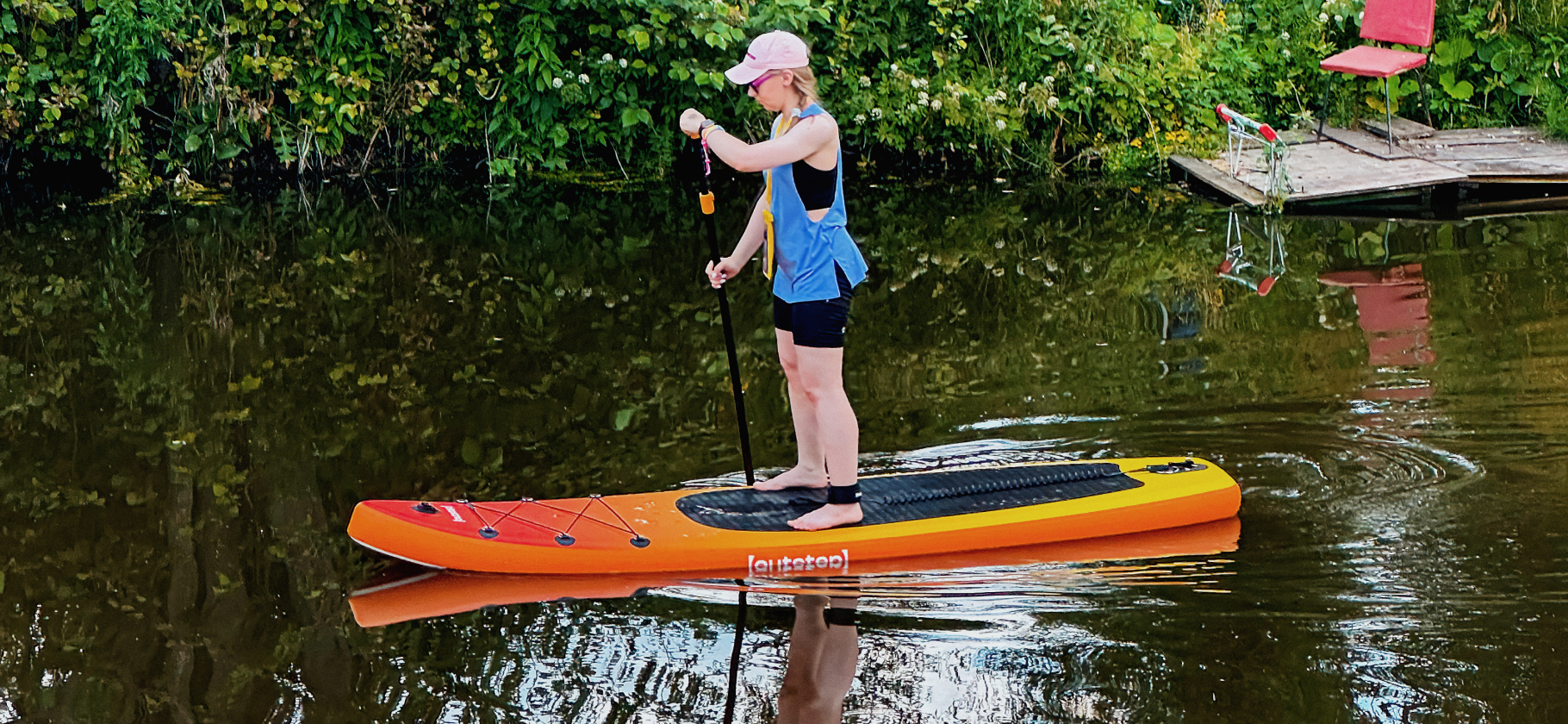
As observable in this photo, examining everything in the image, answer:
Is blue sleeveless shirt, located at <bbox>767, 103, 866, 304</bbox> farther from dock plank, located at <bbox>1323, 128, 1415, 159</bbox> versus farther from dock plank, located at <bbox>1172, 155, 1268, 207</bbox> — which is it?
dock plank, located at <bbox>1323, 128, 1415, 159</bbox>

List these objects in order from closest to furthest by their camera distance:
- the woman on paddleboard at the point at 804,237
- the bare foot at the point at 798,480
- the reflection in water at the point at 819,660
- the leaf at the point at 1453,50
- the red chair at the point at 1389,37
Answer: the reflection in water at the point at 819,660
the woman on paddleboard at the point at 804,237
the bare foot at the point at 798,480
the red chair at the point at 1389,37
the leaf at the point at 1453,50

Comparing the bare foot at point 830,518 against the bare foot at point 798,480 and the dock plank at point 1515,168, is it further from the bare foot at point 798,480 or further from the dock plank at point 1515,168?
the dock plank at point 1515,168

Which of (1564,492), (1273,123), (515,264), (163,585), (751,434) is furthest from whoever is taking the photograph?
(1273,123)

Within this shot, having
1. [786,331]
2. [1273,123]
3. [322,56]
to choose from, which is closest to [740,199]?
[322,56]

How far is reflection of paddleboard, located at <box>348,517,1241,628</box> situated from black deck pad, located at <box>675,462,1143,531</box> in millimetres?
162

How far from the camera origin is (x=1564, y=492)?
5266 millimetres

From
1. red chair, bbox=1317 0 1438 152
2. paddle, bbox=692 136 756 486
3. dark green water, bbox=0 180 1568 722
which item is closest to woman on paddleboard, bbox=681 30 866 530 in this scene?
paddle, bbox=692 136 756 486

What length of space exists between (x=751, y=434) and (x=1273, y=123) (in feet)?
25.0

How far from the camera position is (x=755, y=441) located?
6039 mm

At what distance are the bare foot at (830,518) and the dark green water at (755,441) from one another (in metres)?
0.28

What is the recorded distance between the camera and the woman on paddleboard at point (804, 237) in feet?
15.1

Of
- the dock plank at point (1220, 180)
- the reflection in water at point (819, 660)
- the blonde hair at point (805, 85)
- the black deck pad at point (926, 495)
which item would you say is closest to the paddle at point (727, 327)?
the black deck pad at point (926, 495)

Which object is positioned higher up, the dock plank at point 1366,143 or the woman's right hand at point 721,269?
the dock plank at point 1366,143

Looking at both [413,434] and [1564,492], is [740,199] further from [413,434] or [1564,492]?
[1564,492]
